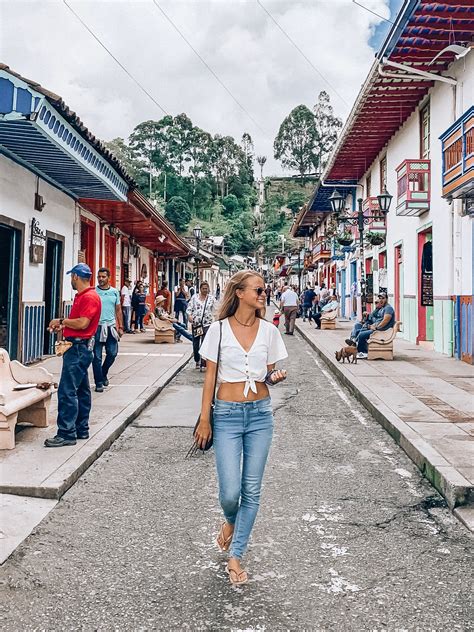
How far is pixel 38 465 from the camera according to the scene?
5.15m

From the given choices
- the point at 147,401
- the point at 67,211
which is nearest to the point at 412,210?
the point at 67,211

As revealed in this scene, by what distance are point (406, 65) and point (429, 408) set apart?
9164 mm

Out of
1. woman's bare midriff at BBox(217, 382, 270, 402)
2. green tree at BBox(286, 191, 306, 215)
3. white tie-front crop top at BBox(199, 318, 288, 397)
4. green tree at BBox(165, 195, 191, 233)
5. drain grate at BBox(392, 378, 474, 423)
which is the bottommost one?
drain grate at BBox(392, 378, 474, 423)

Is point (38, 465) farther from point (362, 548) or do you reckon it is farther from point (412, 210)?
point (412, 210)

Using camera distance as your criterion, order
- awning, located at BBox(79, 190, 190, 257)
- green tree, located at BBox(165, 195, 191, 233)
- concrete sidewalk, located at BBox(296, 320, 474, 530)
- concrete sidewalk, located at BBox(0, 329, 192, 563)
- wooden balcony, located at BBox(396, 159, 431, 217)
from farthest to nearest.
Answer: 1. green tree, located at BBox(165, 195, 191, 233)
2. wooden balcony, located at BBox(396, 159, 431, 217)
3. awning, located at BBox(79, 190, 190, 257)
4. concrete sidewalk, located at BBox(296, 320, 474, 530)
5. concrete sidewalk, located at BBox(0, 329, 192, 563)

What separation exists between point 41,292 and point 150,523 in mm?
8593

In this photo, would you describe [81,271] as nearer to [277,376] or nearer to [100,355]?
[100,355]

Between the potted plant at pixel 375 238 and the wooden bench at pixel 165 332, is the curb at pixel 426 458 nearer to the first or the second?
the wooden bench at pixel 165 332

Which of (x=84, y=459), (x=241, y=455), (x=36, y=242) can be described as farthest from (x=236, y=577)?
(x=36, y=242)

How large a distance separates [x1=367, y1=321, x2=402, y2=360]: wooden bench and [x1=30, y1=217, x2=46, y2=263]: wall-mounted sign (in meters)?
6.59

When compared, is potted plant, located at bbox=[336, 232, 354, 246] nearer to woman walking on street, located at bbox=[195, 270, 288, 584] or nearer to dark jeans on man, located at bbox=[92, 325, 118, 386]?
dark jeans on man, located at bbox=[92, 325, 118, 386]

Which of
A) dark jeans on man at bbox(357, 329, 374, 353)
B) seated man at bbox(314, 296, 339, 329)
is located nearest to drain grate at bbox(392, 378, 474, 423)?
dark jeans on man at bbox(357, 329, 374, 353)

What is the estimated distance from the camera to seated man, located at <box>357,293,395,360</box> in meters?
13.0

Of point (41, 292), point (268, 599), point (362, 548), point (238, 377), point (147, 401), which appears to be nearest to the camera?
point (268, 599)
